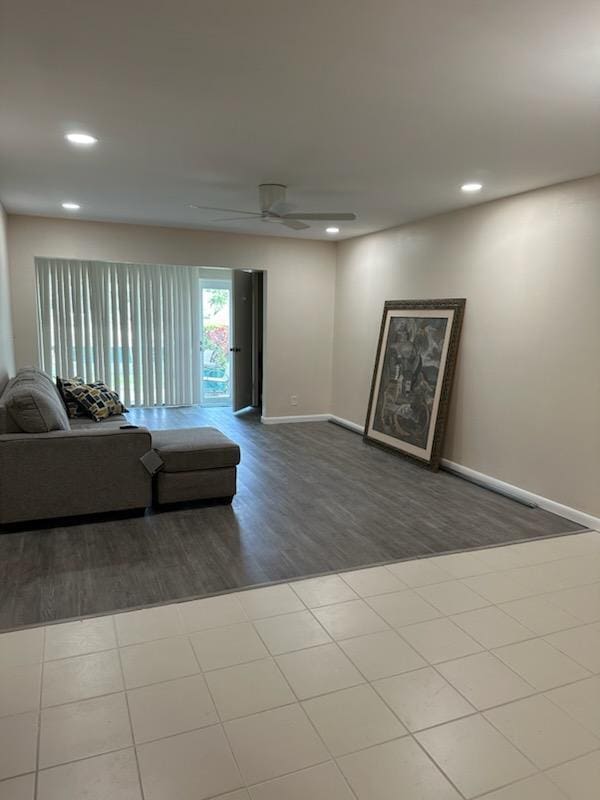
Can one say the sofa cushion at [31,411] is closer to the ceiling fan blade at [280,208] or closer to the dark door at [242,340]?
the ceiling fan blade at [280,208]

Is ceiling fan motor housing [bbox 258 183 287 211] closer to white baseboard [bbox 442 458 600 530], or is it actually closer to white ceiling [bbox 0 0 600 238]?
white ceiling [bbox 0 0 600 238]

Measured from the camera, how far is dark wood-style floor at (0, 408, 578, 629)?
278cm

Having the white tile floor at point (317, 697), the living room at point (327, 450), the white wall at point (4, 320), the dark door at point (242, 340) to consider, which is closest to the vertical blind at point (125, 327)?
the dark door at point (242, 340)

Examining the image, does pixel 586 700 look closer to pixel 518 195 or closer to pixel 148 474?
pixel 148 474

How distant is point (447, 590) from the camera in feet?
9.29

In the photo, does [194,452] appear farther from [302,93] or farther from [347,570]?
[302,93]

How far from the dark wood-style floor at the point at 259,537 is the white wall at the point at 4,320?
193 centimetres

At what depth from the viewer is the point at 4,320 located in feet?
16.3

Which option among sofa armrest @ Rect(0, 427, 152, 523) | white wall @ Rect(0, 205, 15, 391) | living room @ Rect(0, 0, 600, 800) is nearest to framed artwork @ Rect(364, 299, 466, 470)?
living room @ Rect(0, 0, 600, 800)

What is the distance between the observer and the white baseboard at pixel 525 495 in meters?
3.79

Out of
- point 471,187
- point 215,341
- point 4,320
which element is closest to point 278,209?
point 471,187

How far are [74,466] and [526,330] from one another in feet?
11.4

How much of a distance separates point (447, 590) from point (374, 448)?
3150 mm

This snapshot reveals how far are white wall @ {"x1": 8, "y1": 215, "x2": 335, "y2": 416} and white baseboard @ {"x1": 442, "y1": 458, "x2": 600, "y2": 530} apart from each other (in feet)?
8.63
